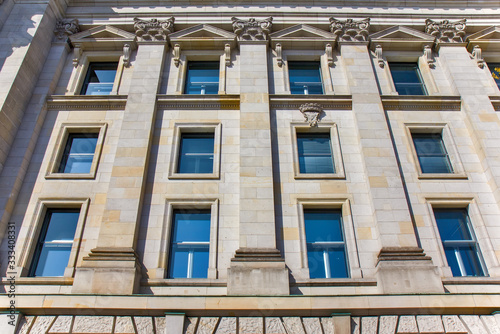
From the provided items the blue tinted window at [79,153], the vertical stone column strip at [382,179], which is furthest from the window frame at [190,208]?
the vertical stone column strip at [382,179]

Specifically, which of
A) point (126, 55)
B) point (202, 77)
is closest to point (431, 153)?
point (202, 77)

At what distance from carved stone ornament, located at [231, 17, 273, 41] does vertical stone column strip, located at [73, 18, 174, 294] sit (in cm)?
312

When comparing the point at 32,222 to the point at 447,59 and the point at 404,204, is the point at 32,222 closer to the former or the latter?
the point at 404,204

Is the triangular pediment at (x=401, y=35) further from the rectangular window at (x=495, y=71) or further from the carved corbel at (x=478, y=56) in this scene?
the rectangular window at (x=495, y=71)

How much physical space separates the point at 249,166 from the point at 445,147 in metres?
7.89

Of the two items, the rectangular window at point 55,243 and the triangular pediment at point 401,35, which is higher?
the triangular pediment at point 401,35

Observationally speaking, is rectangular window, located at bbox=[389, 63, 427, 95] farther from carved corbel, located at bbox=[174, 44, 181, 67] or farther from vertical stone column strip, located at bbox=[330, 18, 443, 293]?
carved corbel, located at bbox=[174, 44, 181, 67]

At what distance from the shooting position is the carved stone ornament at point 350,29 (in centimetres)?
1917

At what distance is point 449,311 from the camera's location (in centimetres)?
1115

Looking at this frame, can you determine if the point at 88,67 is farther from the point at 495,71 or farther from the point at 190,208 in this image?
the point at 495,71

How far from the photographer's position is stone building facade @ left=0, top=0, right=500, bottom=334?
11.2 meters

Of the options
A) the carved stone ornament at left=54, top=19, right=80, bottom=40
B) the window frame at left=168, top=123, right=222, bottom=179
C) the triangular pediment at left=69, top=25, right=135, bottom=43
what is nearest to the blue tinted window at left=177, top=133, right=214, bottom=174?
the window frame at left=168, top=123, right=222, bottom=179

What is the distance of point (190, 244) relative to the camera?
13617 mm

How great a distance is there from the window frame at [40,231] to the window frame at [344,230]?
7.18 m
